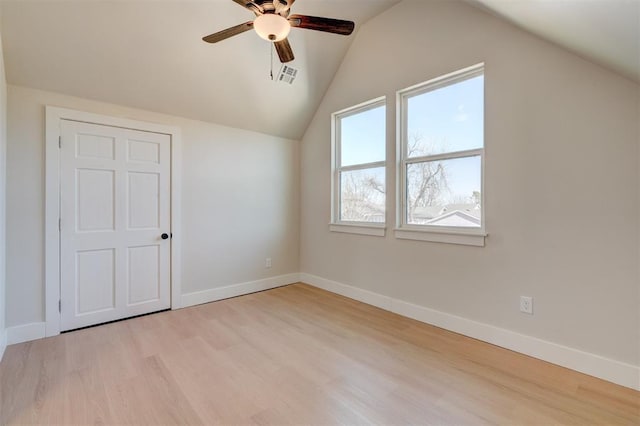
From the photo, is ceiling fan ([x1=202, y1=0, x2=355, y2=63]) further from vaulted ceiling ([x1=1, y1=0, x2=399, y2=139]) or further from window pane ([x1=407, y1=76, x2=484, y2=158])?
window pane ([x1=407, y1=76, x2=484, y2=158])

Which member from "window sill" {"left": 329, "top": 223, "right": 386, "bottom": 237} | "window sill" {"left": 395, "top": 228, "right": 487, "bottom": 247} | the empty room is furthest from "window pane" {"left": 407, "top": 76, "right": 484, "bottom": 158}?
"window sill" {"left": 329, "top": 223, "right": 386, "bottom": 237}

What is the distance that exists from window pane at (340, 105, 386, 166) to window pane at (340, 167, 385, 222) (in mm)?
169

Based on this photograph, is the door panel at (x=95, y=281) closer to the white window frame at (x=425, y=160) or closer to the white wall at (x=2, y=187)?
the white wall at (x=2, y=187)

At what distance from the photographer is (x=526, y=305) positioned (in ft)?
7.68

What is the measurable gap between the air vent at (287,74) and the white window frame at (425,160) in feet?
4.19

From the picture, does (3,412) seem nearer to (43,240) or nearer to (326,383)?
(43,240)

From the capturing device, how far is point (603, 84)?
200 cm

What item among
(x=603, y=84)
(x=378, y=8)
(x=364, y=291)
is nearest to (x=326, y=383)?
(x=364, y=291)

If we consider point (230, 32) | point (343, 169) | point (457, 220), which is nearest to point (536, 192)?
point (457, 220)

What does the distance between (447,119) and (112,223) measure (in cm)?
355

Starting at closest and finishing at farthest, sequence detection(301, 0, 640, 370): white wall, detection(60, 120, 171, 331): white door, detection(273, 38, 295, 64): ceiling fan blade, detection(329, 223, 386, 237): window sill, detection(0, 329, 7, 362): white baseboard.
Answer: detection(301, 0, 640, 370): white wall, detection(273, 38, 295, 64): ceiling fan blade, detection(0, 329, 7, 362): white baseboard, detection(60, 120, 171, 331): white door, detection(329, 223, 386, 237): window sill

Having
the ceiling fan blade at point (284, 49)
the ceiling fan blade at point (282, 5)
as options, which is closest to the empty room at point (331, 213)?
A: the ceiling fan blade at point (282, 5)

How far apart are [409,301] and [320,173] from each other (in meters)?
2.11

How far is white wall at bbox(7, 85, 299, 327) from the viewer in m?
2.57
